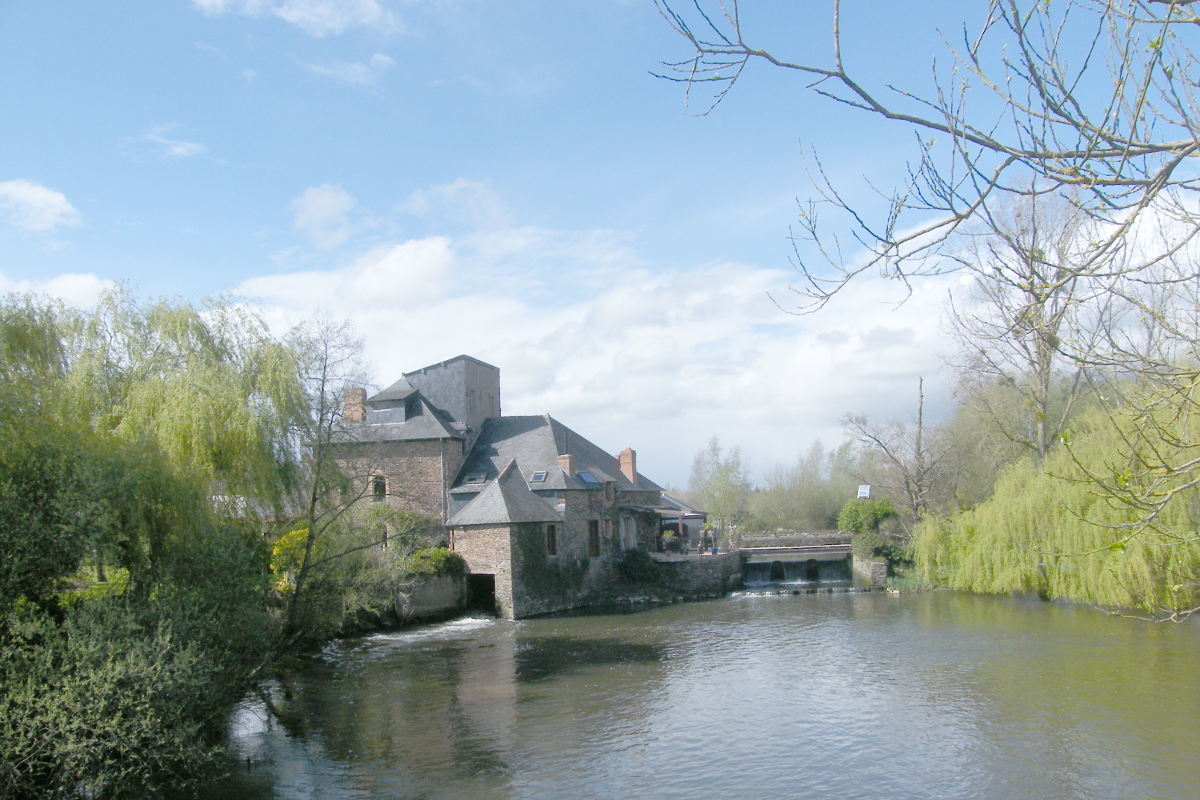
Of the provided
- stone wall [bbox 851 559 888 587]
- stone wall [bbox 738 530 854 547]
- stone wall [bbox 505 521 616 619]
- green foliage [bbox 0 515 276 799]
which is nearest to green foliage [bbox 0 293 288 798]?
green foliage [bbox 0 515 276 799]

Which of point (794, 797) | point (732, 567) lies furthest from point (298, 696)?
point (732, 567)

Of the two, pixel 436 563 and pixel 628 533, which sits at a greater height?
pixel 628 533

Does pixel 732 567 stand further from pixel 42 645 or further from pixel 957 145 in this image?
pixel 957 145

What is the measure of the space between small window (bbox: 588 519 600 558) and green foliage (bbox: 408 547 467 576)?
206 inches

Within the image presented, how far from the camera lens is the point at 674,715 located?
12.1 metres

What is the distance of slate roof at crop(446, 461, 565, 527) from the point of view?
2397cm

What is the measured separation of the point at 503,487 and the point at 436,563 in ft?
10.7

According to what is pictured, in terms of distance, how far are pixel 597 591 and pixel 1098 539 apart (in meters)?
14.9

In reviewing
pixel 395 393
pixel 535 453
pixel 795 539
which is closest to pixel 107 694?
pixel 535 453

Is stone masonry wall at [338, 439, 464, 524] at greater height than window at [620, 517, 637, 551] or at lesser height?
greater

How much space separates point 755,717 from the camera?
11852mm

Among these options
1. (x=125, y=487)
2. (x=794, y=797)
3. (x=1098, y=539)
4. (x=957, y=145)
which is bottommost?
(x=794, y=797)

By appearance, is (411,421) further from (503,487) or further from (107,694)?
(107,694)

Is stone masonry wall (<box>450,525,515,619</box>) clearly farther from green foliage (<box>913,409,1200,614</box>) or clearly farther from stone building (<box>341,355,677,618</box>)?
green foliage (<box>913,409,1200,614</box>)
